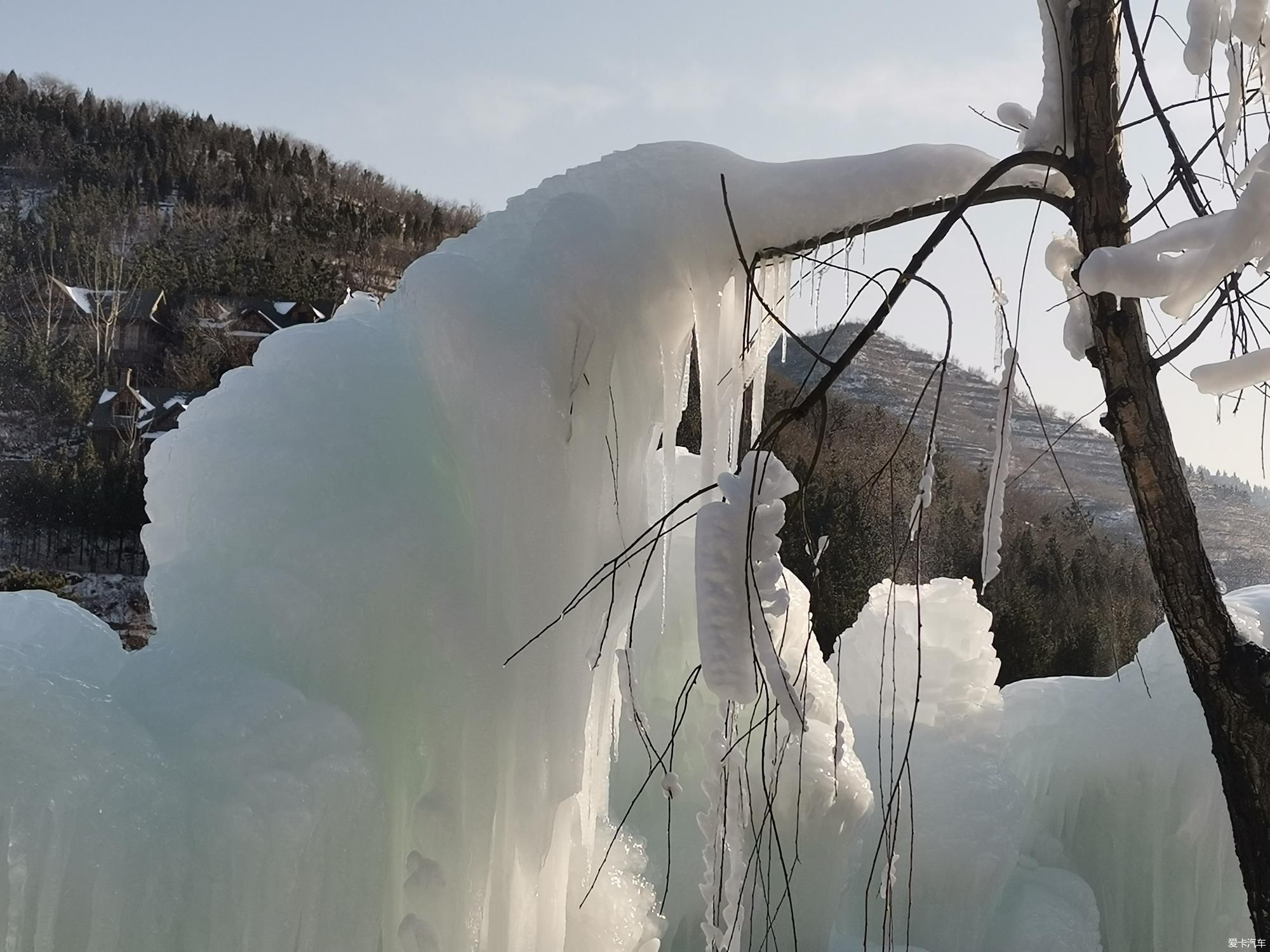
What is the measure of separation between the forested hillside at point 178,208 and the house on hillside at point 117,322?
0.68 ft

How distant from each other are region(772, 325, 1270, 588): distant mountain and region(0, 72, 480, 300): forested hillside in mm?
4253

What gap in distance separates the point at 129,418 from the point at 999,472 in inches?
330

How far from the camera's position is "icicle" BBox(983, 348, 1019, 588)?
4.03 ft

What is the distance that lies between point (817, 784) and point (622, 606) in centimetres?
111

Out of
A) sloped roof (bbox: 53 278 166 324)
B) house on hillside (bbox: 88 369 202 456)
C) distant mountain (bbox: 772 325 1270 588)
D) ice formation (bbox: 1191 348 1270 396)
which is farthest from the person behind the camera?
sloped roof (bbox: 53 278 166 324)

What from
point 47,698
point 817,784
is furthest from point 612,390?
point 817,784

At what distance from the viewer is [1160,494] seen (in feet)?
4.56

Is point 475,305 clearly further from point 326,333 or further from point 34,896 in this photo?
point 34,896

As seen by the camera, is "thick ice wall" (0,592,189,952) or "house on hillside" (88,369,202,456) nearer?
"thick ice wall" (0,592,189,952)

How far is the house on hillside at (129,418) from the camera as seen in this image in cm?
827

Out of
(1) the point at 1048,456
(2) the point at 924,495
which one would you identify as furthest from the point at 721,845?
(1) the point at 1048,456

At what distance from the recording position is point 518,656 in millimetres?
1530

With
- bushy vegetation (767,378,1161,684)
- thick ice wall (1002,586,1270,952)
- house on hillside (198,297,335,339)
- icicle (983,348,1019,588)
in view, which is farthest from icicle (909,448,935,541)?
house on hillside (198,297,335,339)

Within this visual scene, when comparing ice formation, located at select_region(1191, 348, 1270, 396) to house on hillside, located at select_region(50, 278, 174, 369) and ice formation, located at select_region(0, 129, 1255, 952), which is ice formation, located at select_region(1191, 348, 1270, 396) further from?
house on hillside, located at select_region(50, 278, 174, 369)
